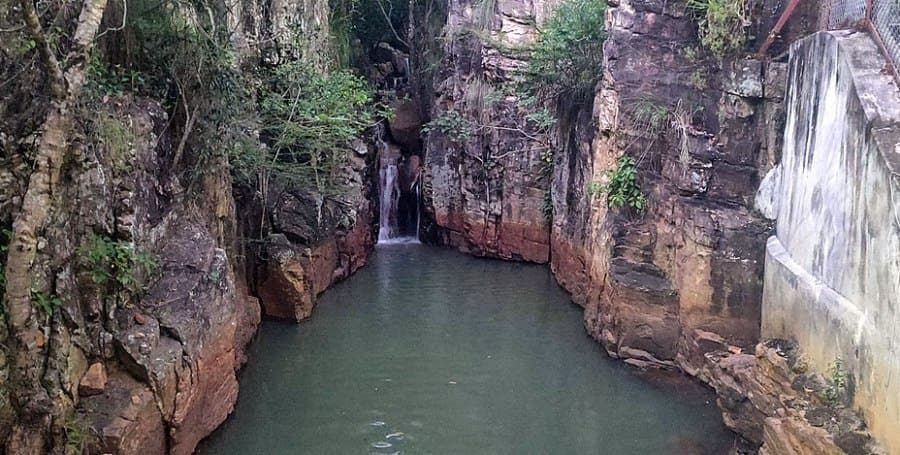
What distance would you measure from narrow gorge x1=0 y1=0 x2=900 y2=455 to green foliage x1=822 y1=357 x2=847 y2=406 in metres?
0.02

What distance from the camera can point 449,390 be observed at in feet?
32.2

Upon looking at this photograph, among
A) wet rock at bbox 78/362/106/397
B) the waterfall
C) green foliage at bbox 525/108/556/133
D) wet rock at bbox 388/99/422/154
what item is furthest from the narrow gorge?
wet rock at bbox 388/99/422/154

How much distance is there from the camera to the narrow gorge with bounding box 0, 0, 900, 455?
5887 millimetres

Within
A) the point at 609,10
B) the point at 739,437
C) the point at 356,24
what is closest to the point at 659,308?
the point at 739,437

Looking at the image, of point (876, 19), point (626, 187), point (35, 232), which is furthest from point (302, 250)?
point (876, 19)

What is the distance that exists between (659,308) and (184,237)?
661 cm

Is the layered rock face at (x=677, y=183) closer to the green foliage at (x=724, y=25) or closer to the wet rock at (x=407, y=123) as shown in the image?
the green foliage at (x=724, y=25)

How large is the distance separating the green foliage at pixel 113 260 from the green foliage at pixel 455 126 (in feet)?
38.3

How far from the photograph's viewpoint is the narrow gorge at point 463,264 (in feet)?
19.3

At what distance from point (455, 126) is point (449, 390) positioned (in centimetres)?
957

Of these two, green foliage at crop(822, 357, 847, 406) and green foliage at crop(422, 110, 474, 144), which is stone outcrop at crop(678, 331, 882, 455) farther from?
green foliage at crop(422, 110, 474, 144)

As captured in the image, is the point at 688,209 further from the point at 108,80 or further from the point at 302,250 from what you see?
the point at 108,80

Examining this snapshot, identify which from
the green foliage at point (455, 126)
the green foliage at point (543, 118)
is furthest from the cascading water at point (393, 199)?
the green foliage at point (543, 118)

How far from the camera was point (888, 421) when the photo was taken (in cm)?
532
